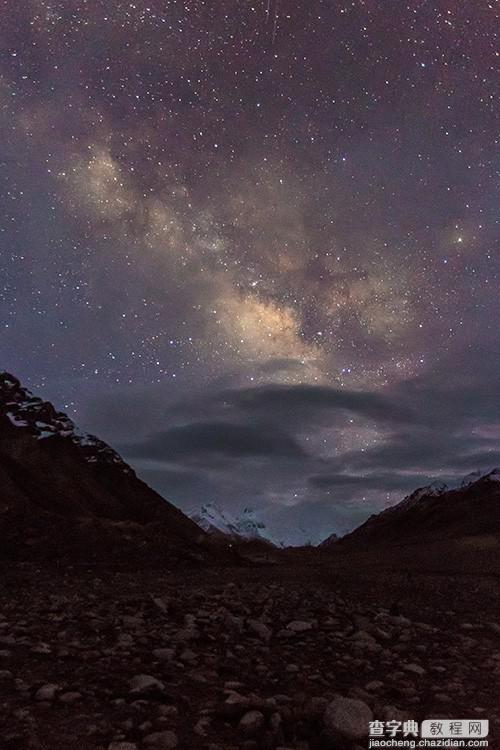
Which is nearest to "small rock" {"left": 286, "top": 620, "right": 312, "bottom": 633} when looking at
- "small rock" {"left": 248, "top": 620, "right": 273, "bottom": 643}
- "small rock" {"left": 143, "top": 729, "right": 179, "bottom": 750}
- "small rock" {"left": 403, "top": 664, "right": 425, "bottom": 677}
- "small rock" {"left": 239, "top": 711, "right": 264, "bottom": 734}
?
"small rock" {"left": 248, "top": 620, "right": 273, "bottom": 643}

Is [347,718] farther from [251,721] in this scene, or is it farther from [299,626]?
[299,626]

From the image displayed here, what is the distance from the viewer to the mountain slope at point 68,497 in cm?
1630

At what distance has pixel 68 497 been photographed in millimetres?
21891

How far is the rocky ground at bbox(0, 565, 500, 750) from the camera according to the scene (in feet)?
12.0

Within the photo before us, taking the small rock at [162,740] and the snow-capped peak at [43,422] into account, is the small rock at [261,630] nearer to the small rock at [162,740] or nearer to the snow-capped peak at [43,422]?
the small rock at [162,740]

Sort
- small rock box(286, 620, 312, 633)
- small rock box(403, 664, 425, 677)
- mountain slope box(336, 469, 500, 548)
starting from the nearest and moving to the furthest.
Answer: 1. small rock box(403, 664, 425, 677)
2. small rock box(286, 620, 312, 633)
3. mountain slope box(336, 469, 500, 548)

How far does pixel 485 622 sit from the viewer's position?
7742 mm

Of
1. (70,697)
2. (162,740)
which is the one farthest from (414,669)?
(70,697)

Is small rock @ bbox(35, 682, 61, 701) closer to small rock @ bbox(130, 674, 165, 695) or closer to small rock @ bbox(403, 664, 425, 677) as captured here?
small rock @ bbox(130, 674, 165, 695)

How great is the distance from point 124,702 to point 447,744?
92.2 inches

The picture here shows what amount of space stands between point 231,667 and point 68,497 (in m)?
18.5

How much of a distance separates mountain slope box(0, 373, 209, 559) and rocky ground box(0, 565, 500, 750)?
24.1ft

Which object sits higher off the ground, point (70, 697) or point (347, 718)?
point (347, 718)

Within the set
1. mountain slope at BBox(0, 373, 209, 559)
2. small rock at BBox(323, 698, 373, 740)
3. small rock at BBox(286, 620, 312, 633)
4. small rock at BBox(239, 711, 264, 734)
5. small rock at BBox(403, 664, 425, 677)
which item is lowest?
small rock at BBox(239, 711, 264, 734)
